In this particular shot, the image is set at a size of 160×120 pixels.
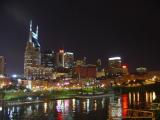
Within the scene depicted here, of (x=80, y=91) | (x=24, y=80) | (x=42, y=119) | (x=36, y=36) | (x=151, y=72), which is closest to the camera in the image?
(x=42, y=119)

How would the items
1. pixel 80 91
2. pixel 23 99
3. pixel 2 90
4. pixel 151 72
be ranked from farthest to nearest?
pixel 151 72 → pixel 80 91 → pixel 2 90 → pixel 23 99

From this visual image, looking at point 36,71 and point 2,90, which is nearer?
point 2,90

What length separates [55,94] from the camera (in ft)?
275

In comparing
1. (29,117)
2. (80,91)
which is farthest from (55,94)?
(29,117)

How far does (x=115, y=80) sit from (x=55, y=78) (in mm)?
17237

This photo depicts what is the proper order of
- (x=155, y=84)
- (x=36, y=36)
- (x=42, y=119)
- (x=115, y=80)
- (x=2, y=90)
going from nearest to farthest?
(x=42, y=119) < (x=2, y=90) < (x=155, y=84) < (x=115, y=80) < (x=36, y=36)

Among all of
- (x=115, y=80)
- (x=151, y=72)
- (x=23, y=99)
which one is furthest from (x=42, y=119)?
(x=151, y=72)

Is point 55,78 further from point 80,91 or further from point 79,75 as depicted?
point 80,91

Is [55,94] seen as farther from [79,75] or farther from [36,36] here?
[36,36]

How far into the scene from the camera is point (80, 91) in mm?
92375

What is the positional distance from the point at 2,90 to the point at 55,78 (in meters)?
45.8

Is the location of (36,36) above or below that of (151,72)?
above

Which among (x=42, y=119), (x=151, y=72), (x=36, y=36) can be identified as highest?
(x=36, y=36)

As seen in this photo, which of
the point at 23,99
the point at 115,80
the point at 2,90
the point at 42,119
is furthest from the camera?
the point at 115,80
